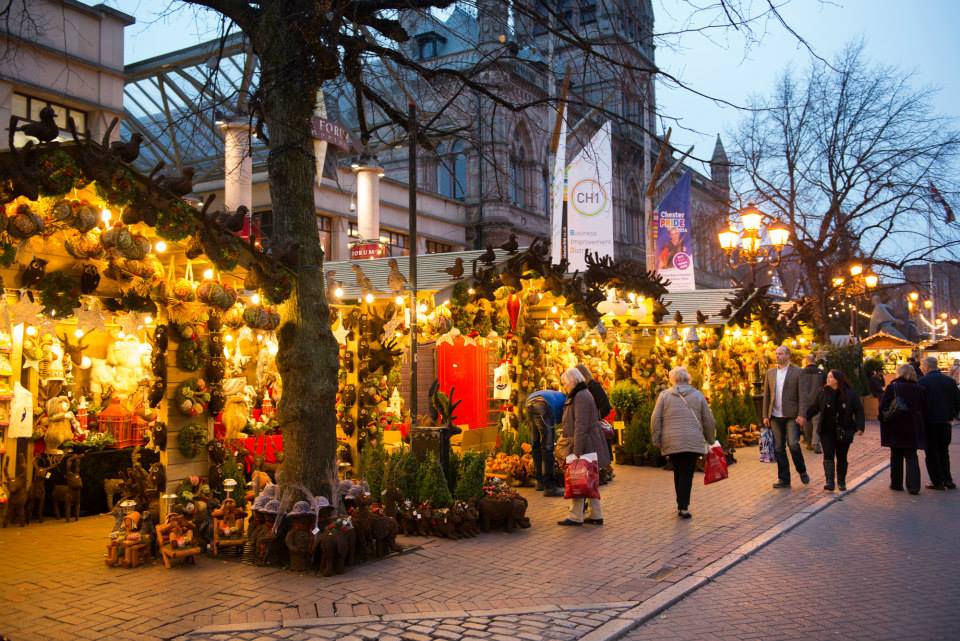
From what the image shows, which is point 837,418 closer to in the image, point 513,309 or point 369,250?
point 513,309

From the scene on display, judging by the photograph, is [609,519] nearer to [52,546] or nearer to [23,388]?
[52,546]

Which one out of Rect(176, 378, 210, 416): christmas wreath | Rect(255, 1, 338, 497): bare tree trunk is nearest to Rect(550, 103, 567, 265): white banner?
Rect(255, 1, 338, 497): bare tree trunk

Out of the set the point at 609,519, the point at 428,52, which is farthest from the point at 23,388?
the point at 428,52

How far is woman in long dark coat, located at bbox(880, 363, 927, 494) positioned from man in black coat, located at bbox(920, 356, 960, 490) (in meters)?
0.18

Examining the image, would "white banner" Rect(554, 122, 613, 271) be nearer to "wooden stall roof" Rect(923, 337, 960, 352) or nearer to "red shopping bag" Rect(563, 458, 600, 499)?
"red shopping bag" Rect(563, 458, 600, 499)

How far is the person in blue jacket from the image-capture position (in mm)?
11273

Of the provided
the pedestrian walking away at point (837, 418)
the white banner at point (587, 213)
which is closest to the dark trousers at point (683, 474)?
the pedestrian walking away at point (837, 418)

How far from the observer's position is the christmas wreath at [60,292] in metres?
7.50

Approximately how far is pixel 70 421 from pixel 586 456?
20.1 feet

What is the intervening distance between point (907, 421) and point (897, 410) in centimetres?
18

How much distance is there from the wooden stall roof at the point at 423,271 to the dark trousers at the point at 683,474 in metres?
4.11

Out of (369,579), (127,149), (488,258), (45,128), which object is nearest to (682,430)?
(488,258)

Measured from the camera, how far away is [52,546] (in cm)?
802

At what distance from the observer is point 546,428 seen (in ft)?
37.0
